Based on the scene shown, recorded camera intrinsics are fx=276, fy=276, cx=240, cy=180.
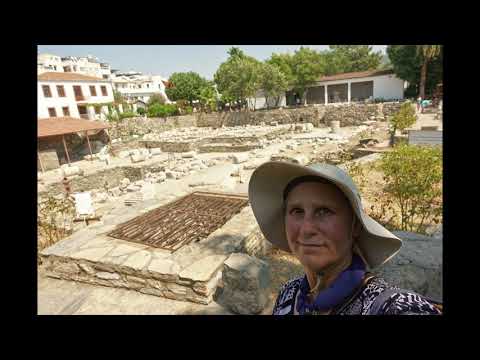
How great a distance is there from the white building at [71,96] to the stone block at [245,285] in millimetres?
33951

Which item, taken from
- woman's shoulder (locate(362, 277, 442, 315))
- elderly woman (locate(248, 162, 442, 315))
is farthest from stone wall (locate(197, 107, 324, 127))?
woman's shoulder (locate(362, 277, 442, 315))

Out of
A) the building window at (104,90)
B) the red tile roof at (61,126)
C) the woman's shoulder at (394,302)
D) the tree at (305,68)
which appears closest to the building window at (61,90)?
the building window at (104,90)

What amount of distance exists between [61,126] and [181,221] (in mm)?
18224

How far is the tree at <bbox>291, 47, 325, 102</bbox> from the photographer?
33.6m

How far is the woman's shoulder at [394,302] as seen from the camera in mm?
1055

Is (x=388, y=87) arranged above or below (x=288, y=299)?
above

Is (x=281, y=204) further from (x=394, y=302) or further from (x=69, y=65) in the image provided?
(x=69, y=65)

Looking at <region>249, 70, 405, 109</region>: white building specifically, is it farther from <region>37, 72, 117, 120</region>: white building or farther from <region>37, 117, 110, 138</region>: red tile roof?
<region>37, 117, 110, 138</region>: red tile roof

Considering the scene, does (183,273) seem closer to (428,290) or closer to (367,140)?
(428,290)

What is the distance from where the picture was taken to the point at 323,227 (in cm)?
128

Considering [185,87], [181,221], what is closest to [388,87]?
[185,87]

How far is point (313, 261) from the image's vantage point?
1310 millimetres
